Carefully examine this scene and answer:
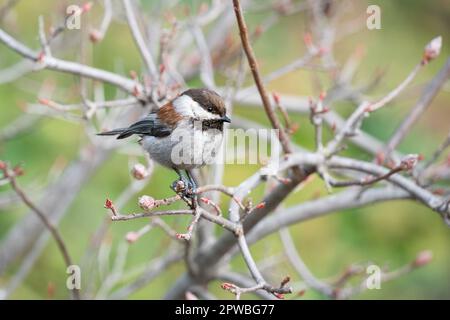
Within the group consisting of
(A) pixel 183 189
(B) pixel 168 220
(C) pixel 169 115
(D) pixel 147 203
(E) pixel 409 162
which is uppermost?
(B) pixel 168 220

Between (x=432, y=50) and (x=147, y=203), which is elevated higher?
(x=432, y=50)

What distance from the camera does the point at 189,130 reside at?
121 inches

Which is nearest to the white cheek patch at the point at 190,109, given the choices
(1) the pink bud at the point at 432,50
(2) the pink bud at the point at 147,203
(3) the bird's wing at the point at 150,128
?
(3) the bird's wing at the point at 150,128

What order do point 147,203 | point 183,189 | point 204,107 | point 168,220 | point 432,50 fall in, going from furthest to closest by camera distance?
point 168,220, point 432,50, point 204,107, point 183,189, point 147,203

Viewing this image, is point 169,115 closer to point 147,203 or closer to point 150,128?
point 150,128

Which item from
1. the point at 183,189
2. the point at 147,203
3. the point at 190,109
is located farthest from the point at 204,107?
the point at 147,203

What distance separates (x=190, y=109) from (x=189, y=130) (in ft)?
0.33

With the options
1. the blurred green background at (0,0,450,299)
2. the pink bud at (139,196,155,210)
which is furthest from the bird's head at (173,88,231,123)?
the blurred green background at (0,0,450,299)

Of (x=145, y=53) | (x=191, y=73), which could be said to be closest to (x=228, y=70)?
(x=191, y=73)

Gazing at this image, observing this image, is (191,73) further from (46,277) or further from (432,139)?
(432,139)

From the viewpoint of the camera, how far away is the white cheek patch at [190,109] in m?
3.06

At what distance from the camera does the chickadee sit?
300 centimetres
